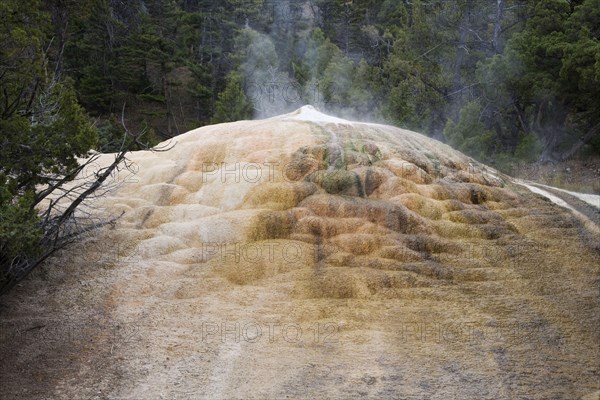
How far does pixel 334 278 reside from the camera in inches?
251

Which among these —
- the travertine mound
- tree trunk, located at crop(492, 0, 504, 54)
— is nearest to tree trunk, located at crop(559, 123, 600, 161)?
tree trunk, located at crop(492, 0, 504, 54)

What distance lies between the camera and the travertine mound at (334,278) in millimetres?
5105

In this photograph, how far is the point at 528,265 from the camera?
6746 mm

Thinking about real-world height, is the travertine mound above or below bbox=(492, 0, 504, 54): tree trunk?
below

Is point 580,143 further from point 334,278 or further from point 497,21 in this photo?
point 334,278

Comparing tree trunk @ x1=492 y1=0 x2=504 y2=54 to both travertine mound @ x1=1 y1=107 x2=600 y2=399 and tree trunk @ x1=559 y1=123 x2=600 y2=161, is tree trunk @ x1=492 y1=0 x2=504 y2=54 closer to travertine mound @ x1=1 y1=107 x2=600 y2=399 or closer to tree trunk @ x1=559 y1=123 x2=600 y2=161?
tree trunk @ x1=559 y1=123 x2=600 y2=161

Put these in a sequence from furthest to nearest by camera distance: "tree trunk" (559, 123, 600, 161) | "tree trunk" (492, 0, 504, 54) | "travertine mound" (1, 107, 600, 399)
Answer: "tree trunk" (492, 0, 504, 54) → "tree trunk" (559, 123, 600, 161) → "travertine mound" (1, 107, 600, 399)

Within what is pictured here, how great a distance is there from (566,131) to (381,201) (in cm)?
1148

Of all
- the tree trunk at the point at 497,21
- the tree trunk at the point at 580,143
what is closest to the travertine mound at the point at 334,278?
the tree trunk at the point at 580,143

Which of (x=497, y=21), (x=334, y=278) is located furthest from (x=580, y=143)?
(x=334, y=278)

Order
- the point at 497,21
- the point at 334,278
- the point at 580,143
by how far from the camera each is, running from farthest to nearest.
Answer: the point at 497,21, the point at 580,143, the point at 334,278

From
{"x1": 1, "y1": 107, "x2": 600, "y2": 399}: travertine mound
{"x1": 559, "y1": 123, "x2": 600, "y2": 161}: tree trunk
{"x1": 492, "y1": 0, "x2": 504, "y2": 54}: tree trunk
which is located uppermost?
{"x1": 492, "y1": 0, "x2": 504, "y2": 54}: tree trunk

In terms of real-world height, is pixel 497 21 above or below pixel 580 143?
above

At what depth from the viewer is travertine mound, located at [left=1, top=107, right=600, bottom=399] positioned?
5105mm
